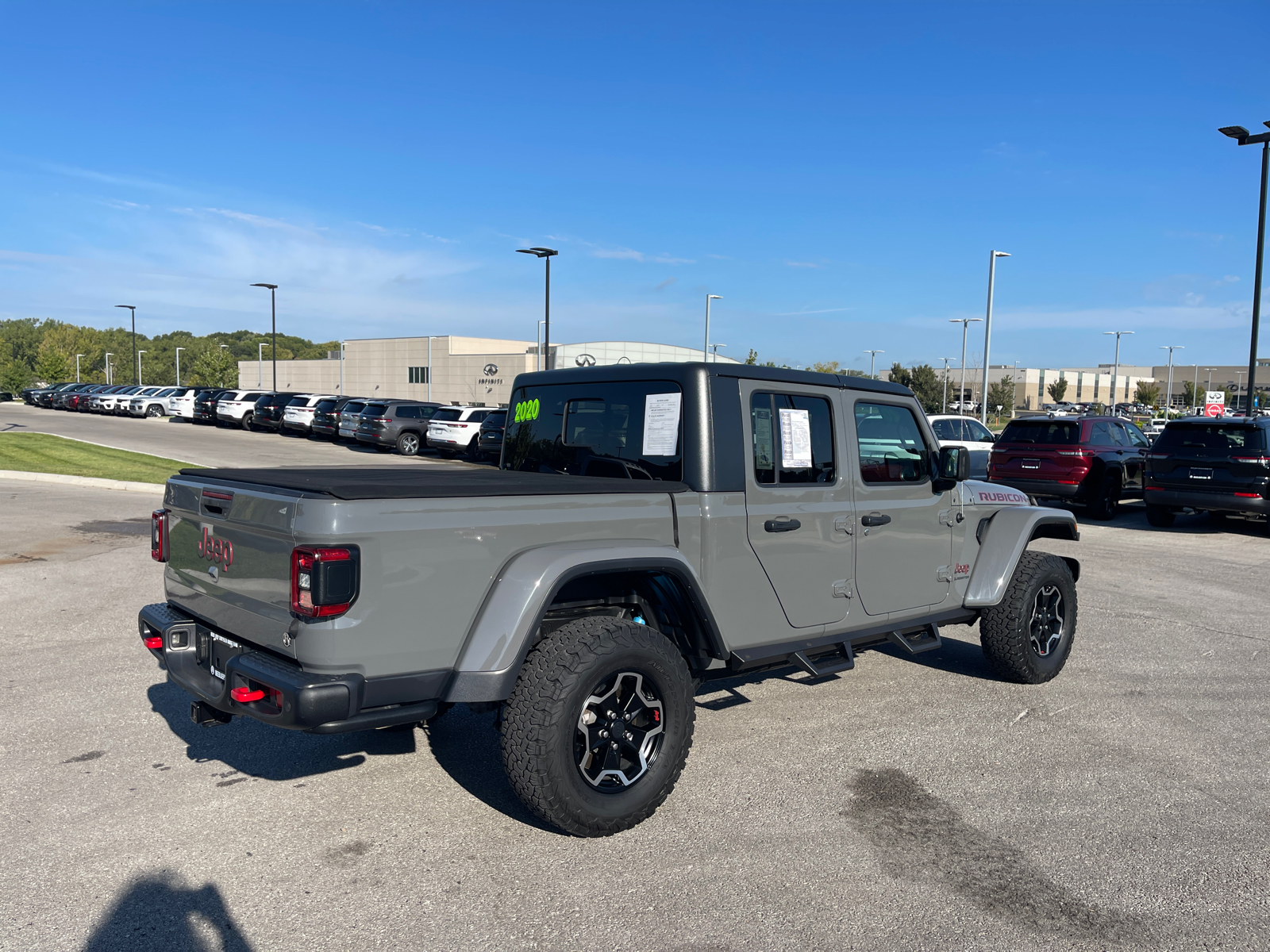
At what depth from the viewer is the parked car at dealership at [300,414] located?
111 ft

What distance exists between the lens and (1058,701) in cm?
583

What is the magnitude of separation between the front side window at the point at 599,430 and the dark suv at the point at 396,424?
2373cm

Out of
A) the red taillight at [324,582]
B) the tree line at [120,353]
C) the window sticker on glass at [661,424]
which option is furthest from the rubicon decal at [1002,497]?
the tree line at [120,353]

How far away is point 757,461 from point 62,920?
3259mm

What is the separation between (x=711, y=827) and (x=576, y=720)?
2.73 ft

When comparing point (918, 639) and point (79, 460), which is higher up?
point (918, 639)

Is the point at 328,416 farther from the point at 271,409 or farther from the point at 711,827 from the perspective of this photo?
the point at 711,827

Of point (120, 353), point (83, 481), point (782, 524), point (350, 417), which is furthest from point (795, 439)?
point (120, 353)

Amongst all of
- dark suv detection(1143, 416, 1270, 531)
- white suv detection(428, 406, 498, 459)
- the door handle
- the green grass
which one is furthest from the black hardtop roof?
white suv detection(428, 406, 498, 459)

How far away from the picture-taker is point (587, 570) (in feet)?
12.0

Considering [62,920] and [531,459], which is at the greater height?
[531,459]

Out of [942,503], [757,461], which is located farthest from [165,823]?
[942,503]

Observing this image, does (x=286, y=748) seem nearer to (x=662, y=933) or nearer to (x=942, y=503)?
(x=662, y=933)

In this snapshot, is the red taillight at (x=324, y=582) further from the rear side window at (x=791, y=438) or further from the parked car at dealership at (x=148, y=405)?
the parked car at dealership at (x=148, y=405)
